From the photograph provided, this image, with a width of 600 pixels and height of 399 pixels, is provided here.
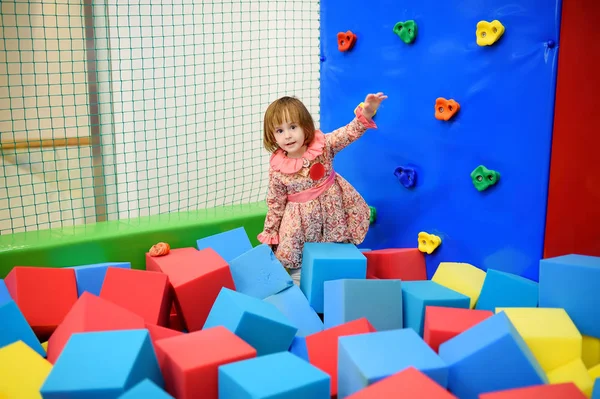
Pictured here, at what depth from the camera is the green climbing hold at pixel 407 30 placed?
1.81 m

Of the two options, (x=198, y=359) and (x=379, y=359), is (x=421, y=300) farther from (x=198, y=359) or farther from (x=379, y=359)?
(x=198, y=359)

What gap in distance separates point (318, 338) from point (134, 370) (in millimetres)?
488

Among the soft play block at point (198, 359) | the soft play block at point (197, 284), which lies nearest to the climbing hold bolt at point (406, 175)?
the soft play block at point (197, 284)

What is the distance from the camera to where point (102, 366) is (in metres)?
1.01

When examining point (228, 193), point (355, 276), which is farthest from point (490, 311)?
point (228, 193)

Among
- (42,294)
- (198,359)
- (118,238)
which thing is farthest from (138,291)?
(198,359)

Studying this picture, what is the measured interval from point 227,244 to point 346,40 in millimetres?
799

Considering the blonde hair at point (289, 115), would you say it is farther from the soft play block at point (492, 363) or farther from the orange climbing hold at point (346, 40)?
the soft play block at point (492, 363)

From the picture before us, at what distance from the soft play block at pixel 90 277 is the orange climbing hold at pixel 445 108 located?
3.48 feet

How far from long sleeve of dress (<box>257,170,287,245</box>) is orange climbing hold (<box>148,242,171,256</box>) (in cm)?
30

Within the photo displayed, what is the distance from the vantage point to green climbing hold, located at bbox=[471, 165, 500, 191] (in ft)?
5.42

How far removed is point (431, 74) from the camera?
180cm

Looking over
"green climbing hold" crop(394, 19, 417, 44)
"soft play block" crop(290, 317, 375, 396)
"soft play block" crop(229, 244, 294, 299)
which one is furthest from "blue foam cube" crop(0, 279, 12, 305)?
"green climbing hold" crop(394, 19, 417, 44)

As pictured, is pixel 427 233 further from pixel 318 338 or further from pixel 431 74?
pixel 318 338
